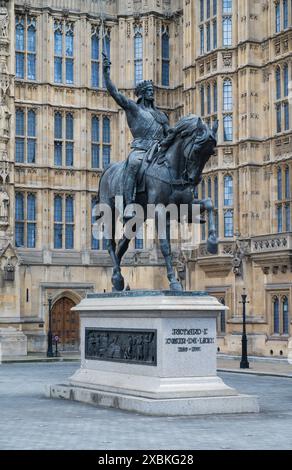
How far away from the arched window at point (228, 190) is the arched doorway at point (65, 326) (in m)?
10.2

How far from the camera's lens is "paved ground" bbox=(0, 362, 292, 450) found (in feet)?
46.4

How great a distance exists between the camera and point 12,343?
44.6 metres

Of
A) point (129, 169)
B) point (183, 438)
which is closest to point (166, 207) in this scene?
point (129, 169)

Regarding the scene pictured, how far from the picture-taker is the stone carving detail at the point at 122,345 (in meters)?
19.2

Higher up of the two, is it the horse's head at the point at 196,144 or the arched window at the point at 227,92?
the arched window at the point at 227,92

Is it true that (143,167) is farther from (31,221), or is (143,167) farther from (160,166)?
(31,221)

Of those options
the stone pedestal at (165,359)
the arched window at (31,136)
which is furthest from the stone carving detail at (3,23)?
the stone pedestal at (165,359)

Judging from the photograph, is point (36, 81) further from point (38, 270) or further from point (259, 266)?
point (259, 266)

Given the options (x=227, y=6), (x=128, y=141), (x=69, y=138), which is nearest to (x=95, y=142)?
(x=69, y=138)

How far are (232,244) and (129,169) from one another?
22.8m

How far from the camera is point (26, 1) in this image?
48594 millimetres

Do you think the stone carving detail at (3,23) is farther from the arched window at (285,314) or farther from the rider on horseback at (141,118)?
the rider on horseback at (141,118)

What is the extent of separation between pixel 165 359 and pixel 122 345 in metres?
1.86
